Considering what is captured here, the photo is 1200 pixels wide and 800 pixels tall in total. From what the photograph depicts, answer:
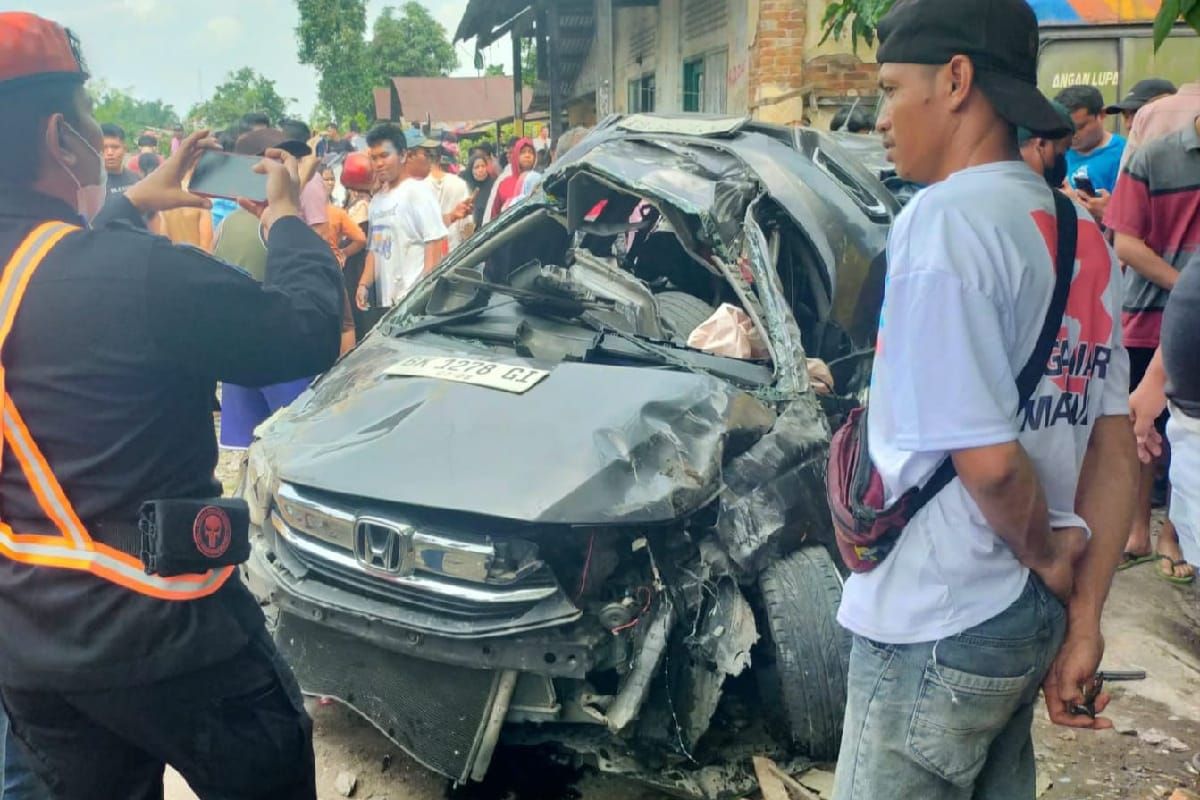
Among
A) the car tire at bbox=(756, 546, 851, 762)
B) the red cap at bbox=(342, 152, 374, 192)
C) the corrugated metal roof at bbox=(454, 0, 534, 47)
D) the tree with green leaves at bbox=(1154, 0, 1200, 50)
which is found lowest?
the car tire at bbox=(756, 546, 851, 762)

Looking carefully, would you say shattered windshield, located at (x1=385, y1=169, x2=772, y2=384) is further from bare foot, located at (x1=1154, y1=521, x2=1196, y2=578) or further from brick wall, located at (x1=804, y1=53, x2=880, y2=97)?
brick wall, located at (x1=804, y1=53, x2=880, y2=97)

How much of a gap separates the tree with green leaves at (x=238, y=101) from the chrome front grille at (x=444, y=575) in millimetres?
57848

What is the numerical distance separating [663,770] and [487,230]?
2.22 metres

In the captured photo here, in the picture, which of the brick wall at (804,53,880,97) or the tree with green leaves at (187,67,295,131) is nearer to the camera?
the brick wall at (804,53,880,97)

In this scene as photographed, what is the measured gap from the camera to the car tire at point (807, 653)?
2957mm

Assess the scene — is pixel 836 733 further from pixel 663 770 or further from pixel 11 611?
pixel 11 611

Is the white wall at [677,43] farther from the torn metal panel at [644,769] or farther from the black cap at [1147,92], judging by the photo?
the torn metal panel at [644,769]

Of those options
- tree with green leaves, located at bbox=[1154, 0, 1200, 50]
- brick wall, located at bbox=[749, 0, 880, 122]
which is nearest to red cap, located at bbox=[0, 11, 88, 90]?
tree with green leaves, located at bbox=[1154, 0, 1200, 50]

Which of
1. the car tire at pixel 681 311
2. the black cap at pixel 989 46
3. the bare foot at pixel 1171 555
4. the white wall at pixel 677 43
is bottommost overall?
the bare foot at pixel 1171 555

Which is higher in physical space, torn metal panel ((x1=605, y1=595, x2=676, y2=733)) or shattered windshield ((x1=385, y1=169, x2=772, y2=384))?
shattered windshield ((x1=385, y1=169, x2=772, y2=384))

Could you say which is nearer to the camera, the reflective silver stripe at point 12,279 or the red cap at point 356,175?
the reflective silver stripe at point 12,279

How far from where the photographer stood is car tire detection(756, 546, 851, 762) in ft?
9.70

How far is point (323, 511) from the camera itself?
9.70 feet

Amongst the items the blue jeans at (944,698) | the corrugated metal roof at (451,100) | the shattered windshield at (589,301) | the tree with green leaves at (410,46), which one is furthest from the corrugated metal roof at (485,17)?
the tree with green leaves at (410,46)
